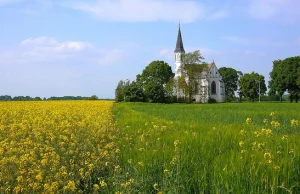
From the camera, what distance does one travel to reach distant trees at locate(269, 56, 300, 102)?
79725 millimetres

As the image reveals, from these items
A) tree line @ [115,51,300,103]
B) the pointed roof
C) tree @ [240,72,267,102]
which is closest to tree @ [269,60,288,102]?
tree line @ [115,51,300,103]

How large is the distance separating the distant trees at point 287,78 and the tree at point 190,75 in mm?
17962

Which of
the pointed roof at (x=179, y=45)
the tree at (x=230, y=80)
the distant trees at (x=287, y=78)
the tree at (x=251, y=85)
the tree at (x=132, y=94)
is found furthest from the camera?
the tree at (x=230, y=80)

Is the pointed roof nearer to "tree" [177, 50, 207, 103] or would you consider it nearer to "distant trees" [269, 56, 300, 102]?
"tree" [177, 50, 207, 103]

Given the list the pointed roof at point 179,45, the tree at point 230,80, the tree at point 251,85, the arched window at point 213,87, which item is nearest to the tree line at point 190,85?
the tree at point 251,85

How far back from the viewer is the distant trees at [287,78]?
262 feet

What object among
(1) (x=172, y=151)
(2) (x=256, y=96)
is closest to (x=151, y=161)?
(1) (x=172, y=151)

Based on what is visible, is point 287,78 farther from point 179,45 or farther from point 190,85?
point 179,45

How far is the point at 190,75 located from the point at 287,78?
22.7m

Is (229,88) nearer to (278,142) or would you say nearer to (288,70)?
(288,70)

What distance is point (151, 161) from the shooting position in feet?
18.9

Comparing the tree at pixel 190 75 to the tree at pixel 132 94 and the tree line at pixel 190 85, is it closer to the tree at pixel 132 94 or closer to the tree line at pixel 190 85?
the tree line at pixel 190 85

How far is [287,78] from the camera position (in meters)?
79.4

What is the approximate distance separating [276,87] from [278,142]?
3181 inches
